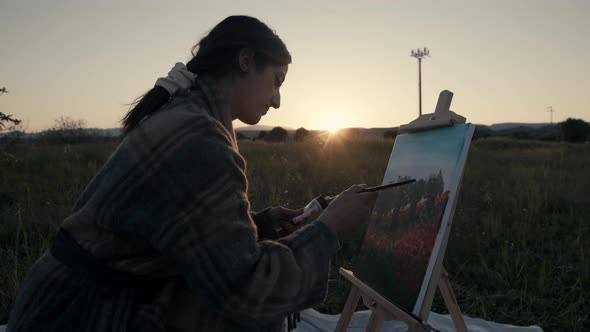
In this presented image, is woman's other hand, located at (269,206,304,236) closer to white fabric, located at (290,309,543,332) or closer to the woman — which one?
the woman

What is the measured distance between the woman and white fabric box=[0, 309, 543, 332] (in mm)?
1403

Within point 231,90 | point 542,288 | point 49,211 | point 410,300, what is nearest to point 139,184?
point 231,90

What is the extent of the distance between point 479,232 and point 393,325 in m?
1.78

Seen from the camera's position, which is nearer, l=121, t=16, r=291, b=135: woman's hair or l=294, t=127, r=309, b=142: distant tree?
l=121, t=16, r=291, b=135: woman's hair

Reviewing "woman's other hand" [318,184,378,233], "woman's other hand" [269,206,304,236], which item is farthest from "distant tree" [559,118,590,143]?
"woman's other hand" [318,184,378,233]

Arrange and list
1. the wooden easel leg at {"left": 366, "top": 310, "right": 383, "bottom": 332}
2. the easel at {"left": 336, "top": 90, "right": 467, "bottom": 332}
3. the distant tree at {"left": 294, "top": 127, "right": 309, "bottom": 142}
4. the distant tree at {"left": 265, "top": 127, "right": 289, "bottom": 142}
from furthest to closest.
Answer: the distant tree at {"left": 265, "top": 127, "right": 289, "bottom": 142} → the distant tree at {"left": 294, "top": 127, "right": 309, "bottom": 142} → the wooden easel leg at {"left": 366, "top": 310, "right": 383, "bottom": 332} → the easel at {"left": 336, "top": 90, "right": 467, "bottom": 332}

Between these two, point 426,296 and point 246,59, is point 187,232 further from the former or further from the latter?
point 426,296

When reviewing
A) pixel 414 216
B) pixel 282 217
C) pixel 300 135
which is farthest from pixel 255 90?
pixel 300 135

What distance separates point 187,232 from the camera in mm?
1163

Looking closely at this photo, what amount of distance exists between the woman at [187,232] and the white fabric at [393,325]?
1.40 m

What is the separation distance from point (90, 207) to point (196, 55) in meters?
0.54

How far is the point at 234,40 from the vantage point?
4.57 feet

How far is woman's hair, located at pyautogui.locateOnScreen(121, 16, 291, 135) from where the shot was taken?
4.59ft

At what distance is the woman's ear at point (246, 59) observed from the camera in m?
1.40
